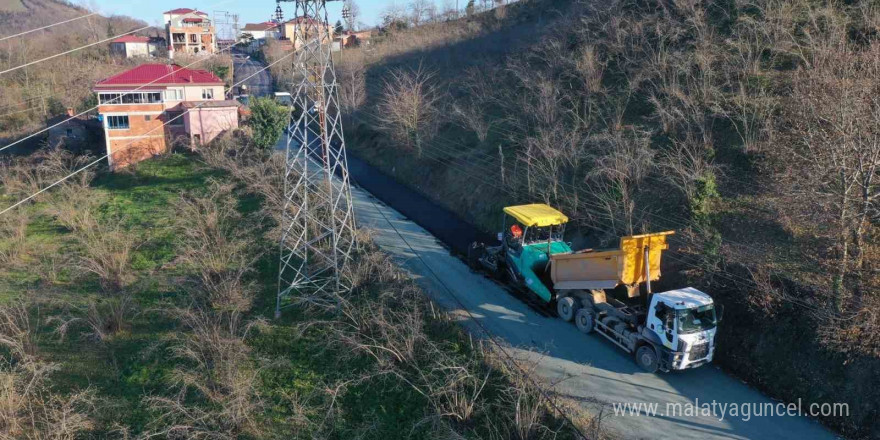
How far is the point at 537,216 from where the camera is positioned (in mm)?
15250

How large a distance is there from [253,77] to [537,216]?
179 feet

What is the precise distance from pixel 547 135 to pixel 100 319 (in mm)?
15749

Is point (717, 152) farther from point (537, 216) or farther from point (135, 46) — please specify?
point (135, 46)

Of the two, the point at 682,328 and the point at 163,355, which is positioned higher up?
the point at 682,328

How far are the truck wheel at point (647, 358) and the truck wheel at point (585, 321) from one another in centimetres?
150

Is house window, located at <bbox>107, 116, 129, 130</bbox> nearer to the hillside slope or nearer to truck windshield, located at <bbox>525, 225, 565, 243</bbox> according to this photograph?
the hillside slope

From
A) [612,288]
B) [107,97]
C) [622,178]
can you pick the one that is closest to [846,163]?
[612,288]

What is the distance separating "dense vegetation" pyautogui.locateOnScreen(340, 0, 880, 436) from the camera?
36.6 feet

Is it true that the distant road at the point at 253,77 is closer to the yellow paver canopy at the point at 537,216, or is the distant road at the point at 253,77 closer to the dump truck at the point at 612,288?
the yellow paver canopy at the point at 537,216

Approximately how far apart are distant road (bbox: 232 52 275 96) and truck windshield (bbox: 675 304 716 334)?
164 feet

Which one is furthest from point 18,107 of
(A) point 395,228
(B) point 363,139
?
(A) point 395,228

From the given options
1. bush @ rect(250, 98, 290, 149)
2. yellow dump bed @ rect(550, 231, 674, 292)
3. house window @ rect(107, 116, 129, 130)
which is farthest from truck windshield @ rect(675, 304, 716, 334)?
house window @ rect(107, 116, 129, 130)

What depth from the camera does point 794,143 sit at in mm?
16188

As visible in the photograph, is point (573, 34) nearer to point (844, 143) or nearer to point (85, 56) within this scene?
point (844, 143)
